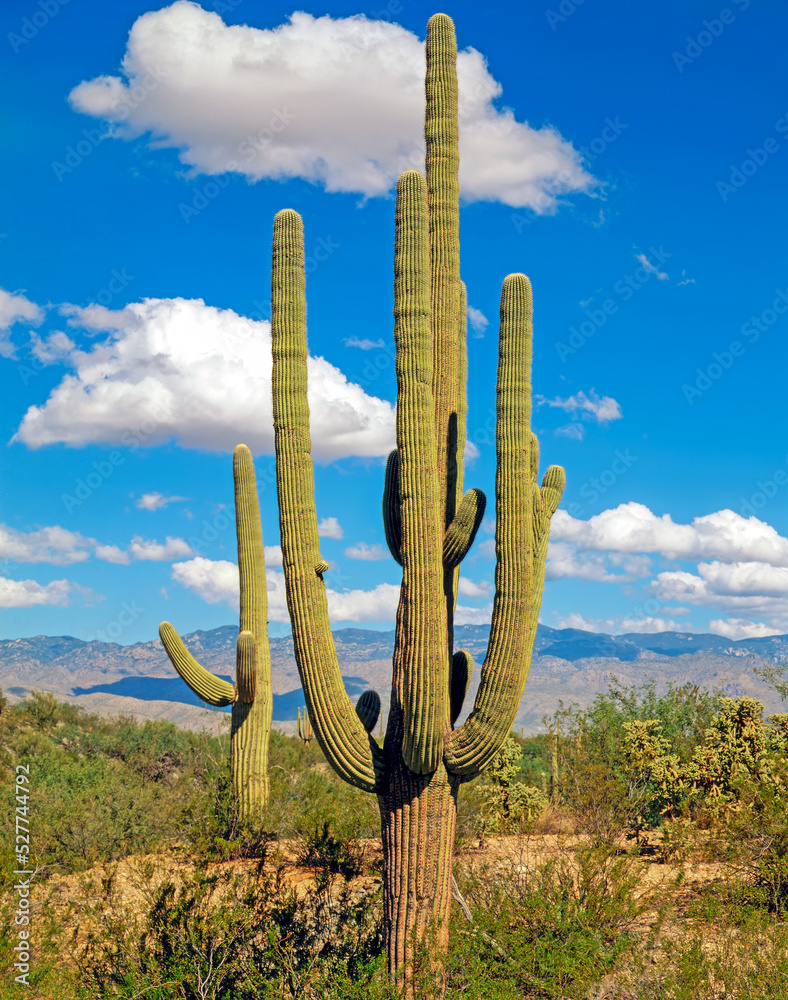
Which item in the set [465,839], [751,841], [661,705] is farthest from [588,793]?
[661,705]

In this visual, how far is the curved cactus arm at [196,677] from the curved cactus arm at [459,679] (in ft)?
22.1

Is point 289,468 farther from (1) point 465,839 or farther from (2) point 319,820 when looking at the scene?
(1) point 465,839

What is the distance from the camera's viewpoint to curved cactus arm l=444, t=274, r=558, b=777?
23.3ft

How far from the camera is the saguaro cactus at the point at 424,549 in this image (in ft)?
23.0

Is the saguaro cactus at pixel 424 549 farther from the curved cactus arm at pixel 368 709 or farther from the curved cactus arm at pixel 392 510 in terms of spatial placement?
the curved cactus arm at pixel 368 709

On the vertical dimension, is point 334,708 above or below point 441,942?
above

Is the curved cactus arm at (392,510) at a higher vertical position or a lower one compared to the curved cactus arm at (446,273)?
lower

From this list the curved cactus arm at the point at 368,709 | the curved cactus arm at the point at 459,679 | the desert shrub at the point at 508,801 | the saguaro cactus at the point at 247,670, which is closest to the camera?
the curved cactus arm at the point at 459,679

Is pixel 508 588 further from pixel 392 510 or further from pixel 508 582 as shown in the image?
pixel 392 510

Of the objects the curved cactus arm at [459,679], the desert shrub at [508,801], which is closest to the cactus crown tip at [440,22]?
the curved cactus arm at [459,679]

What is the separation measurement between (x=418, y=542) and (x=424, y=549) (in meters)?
0.08

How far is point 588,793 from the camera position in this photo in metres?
10.7

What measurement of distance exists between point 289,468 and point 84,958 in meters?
4.76

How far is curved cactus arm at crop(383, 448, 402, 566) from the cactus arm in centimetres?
41
